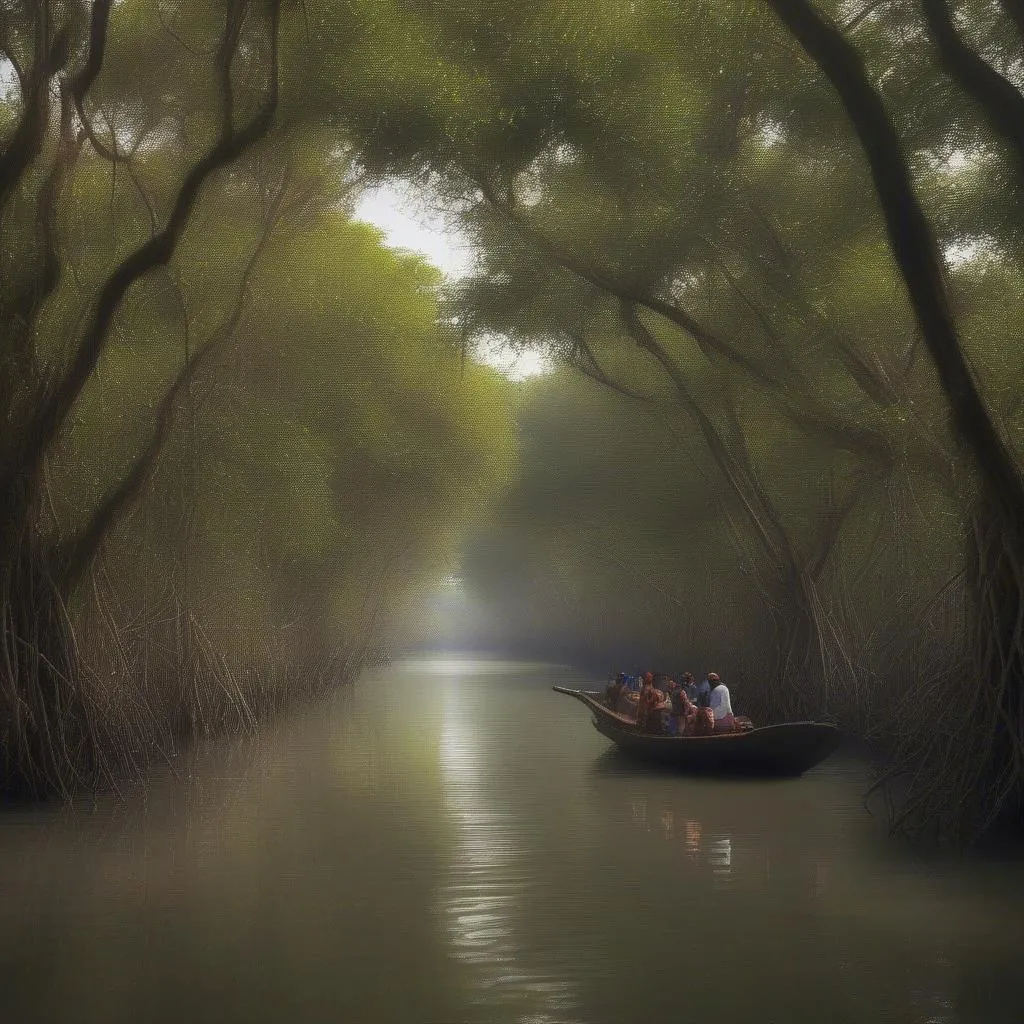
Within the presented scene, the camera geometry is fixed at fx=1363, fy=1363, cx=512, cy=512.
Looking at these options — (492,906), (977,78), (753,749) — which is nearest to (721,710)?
(753,749)

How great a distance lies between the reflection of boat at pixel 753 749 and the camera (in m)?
12.7

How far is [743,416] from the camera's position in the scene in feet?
56.6

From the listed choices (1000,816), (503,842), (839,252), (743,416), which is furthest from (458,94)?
(743,416)

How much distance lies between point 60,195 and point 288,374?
25.4ft

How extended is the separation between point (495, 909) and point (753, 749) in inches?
235

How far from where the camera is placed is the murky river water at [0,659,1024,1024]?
18.6ft

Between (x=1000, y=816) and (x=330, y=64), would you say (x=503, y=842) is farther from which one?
(x=330, y=64)

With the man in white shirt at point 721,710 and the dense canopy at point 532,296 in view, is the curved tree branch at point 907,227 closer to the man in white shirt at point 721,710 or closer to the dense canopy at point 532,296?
the dense canopy at point 532,296

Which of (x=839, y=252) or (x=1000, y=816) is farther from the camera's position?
(x=839, y=252)

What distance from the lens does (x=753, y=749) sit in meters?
12.9

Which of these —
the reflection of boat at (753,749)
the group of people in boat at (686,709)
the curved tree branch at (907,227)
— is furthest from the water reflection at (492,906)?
the curved tree branch at (907,227)

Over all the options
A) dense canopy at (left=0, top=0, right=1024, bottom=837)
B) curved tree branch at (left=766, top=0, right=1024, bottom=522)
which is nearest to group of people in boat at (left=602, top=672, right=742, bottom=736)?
dense canopy at (left=0, top=0, right=1024, bottom=837)

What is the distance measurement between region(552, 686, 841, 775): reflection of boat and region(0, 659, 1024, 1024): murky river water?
0.23 metres

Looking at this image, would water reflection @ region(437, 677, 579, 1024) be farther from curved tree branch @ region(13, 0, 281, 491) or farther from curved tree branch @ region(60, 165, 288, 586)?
curved tree branch @ region(13, 0, 281, 491)
